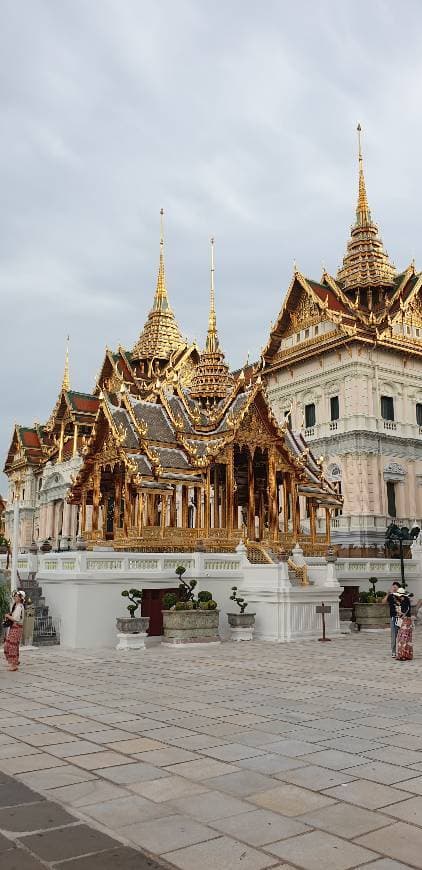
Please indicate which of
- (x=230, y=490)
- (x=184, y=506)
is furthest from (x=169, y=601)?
(x=184, y=506)

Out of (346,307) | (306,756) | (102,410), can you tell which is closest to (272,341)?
(346,307)

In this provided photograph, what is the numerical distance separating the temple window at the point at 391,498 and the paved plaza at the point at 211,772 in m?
26.7

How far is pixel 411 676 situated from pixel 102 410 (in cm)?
1378

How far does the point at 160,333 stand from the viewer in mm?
53531

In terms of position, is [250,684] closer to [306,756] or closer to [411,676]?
[411,676]

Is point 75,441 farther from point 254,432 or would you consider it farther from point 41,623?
point 41,623

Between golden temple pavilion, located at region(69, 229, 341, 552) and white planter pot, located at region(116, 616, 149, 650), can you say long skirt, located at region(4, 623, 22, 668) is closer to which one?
white planter pot, located at region(116, 616, 149, 650)

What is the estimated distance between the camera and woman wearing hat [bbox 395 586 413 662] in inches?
544

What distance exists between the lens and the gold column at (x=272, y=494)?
23.2m

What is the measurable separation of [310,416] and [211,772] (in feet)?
118

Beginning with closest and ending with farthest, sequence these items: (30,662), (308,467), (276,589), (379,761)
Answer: (379,761) < (30,662) < (276,589) < (308,467)

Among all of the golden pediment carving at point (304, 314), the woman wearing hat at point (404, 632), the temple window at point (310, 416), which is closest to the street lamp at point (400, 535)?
the temple window at point (310, 416)

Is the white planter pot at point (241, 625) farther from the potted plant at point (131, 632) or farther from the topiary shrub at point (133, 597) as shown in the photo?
the potted plant at point (131, 632)

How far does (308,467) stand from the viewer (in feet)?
85.4
